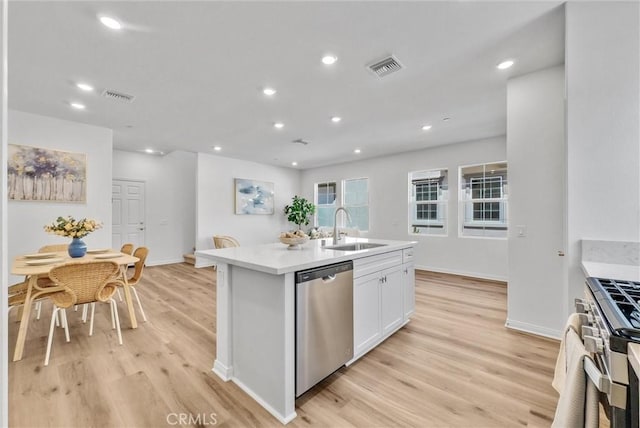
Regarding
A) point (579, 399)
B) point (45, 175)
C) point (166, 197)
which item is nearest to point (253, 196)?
point (166, 197)

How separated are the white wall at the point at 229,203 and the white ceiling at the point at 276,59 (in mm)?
2086

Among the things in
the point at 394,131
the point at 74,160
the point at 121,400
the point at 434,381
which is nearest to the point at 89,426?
the point at 121,400

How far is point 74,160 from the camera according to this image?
403 cm

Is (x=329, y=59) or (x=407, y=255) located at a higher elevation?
(x=329, y=59)

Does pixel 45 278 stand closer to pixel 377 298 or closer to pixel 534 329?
pixel 377 298

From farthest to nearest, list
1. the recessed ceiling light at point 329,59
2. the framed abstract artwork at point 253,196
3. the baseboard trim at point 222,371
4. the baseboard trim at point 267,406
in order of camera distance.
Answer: the framed abstract artwork at point 253,196, the recessed ceiling light at point 329,59, the baseboard trim at point 222,371, the baseboard trim at point 267,406

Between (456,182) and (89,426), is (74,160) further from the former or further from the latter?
(456,182)

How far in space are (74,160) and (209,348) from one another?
12.3 ft

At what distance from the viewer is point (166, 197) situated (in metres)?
6.68

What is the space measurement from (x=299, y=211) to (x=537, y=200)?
5787 millimetres

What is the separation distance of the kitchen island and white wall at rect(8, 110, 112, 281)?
334cm

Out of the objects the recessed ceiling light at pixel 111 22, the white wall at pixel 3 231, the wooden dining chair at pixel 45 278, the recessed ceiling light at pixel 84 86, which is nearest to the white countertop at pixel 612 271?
the white wall at pixel 3 231

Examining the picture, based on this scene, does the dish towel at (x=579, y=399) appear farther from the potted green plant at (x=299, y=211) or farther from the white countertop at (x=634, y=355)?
the potted green plant at (x=299, y=211)

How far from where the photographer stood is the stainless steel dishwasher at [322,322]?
5.61ft
